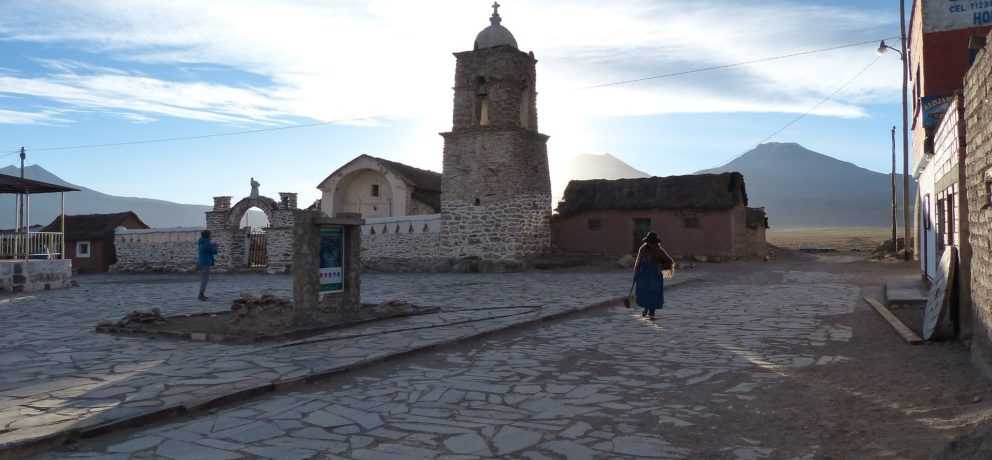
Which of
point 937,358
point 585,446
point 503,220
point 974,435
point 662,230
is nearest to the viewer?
point 974,435

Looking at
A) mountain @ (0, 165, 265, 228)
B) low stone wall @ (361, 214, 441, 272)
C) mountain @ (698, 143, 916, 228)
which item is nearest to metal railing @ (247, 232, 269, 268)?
low stone wall @ (361, 214, 441, 272)

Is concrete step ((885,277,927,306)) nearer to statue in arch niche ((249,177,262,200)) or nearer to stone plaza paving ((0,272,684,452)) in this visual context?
stone plaza paving ((0,272,684,452))

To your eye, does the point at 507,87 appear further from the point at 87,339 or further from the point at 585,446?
the point at 585,446

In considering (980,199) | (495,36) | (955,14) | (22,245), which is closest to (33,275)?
(22,245)

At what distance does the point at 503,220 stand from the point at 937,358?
1866 cm

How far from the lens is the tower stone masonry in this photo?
80.7 feet

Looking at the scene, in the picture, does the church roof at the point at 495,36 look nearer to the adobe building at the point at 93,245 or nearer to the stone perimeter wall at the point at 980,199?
the stone perimeter wall at the point at 980,199

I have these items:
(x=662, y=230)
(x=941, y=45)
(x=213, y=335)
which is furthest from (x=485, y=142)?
(x=213, y=335)

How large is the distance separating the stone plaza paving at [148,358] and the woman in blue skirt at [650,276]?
121cm

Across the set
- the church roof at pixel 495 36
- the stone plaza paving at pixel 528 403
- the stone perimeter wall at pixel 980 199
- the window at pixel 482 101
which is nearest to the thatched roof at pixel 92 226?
the window at pixel 482 101

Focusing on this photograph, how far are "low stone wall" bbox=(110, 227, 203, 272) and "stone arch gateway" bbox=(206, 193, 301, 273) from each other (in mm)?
1861

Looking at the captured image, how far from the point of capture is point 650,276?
10078 millimetres

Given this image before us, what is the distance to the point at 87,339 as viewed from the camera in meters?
7.93

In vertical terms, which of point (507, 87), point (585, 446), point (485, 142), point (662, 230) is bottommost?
point (585, 446)
